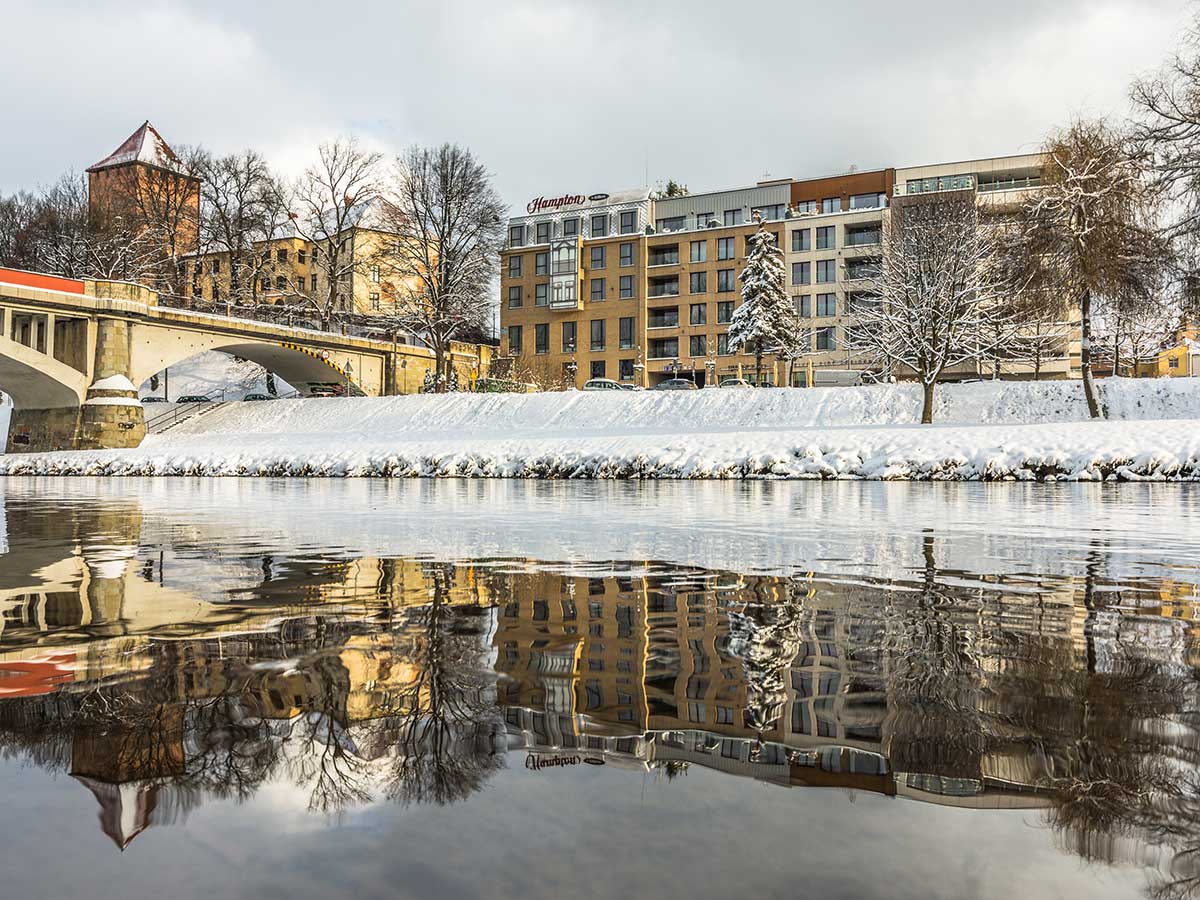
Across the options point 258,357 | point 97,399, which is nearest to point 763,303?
point 258,357

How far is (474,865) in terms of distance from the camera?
1.49 m

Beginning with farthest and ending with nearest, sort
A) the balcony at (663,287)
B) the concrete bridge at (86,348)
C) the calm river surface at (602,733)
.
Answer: the balcony at (663,287) < the concrete bridge at (86,348) < the calm river surface at (602,733)

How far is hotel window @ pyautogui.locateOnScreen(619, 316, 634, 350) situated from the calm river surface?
72.8 m

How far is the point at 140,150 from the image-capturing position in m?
79.8

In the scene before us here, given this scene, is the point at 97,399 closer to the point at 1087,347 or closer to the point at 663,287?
the point at 1087,347

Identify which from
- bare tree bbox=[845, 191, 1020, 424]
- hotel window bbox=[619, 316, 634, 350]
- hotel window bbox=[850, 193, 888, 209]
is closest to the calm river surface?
bare tree bbox=[845, 191, 1020, 424]

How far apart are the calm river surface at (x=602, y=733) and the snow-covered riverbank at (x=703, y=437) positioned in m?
15.8

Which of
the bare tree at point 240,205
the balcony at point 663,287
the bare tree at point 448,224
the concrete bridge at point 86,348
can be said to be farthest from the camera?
the balcony at point 663,287

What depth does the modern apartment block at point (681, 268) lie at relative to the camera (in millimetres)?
68750

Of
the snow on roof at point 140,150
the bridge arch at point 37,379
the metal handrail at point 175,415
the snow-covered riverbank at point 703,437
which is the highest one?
the snow on roof at point 140,150

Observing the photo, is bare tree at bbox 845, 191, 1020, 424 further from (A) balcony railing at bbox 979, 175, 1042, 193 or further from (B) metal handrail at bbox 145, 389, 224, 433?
(B) metal handrail at bbox 145, 389, 224, 433

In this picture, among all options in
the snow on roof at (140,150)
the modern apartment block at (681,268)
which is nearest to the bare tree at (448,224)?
the modern apartment block at (681,268)

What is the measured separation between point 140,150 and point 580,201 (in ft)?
130

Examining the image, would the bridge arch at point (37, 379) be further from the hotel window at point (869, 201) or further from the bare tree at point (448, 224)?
the hotel window at point (869, 201)
